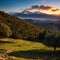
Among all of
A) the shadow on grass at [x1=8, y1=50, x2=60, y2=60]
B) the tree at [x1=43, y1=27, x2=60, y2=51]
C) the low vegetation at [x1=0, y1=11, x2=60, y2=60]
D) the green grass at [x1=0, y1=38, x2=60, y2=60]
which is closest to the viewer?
the green grass at [x1=0, y1=38, x2=60, y2=60]

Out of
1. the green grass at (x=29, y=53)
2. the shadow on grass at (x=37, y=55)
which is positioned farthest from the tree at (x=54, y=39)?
the shadow on grass at (x=37, y=55)

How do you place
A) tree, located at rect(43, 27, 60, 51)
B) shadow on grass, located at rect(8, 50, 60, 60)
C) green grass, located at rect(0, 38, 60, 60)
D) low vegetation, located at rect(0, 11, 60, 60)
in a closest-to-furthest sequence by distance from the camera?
green grass, located at rect(0, 38, 60, 60)
shadow on grass, located at rect(8, 50, 60, 60)
low vegetation, located at rect(0, 11, 60, 60)
tree, located at rect(43, 27, 60, 51)

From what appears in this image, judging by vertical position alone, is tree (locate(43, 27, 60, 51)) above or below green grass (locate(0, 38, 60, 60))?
above

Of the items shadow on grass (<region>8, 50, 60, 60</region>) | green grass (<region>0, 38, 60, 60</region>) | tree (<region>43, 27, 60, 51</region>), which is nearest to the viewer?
green grass (<region>0, 38, 60, 60</region>)

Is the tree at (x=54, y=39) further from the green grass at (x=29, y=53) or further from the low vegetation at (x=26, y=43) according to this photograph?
the green grass at (x=29, y=53)

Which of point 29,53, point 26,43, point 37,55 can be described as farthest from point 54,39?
point 26,43

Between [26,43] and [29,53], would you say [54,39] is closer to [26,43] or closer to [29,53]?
[29,53]

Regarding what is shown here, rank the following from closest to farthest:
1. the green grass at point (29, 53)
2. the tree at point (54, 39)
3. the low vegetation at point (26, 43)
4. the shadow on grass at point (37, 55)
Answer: the green grass at point (29, 53)
the shadow on grass at point (37, 55)
the low vegetation at point (26, 43)
the tree at point (54, 39)

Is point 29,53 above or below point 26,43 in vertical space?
above

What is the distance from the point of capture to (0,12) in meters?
175

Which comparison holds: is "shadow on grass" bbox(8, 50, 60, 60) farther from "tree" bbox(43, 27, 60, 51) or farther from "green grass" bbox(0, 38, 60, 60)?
"tree" bbox(43, 27, 60, 51)

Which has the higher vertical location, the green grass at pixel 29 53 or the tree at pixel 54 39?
the tree at pixel 54 39

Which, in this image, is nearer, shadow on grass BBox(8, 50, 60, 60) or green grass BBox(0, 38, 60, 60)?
green grass BBox(0, 38, 60, 60)

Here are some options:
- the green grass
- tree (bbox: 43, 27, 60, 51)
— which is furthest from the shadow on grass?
tree (bbox: 43, 27, 60, 51)
